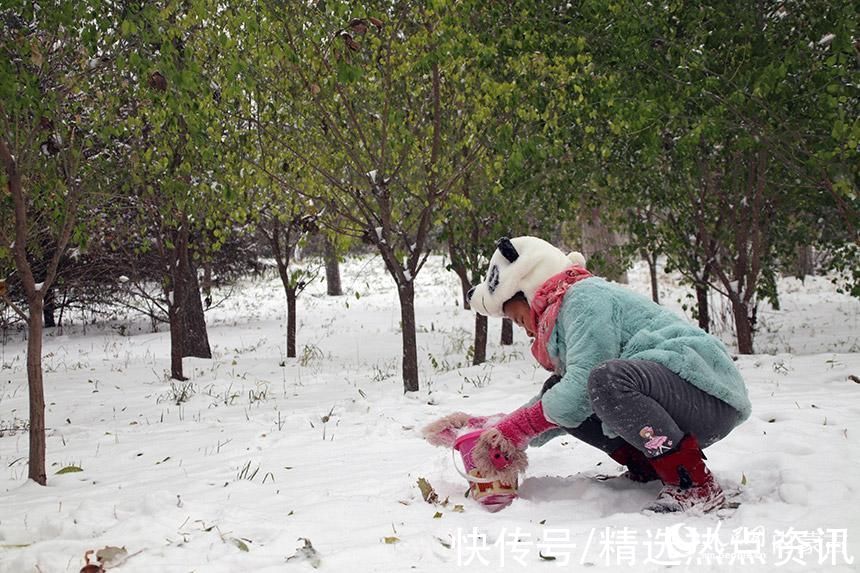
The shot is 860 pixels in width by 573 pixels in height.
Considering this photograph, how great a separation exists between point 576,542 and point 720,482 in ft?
3.37

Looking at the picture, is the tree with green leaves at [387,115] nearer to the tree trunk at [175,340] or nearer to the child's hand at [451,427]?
the tree trunk at [175,340]

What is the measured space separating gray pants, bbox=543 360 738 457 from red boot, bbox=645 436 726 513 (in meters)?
0.06

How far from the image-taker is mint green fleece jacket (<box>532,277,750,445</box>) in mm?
2857

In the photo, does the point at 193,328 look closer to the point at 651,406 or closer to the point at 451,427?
the point at 451,427

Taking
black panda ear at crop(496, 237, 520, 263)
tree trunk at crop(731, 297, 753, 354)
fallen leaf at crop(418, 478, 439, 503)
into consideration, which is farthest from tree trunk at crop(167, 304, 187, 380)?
tree trunk at crop(731, 297, 753, 354)

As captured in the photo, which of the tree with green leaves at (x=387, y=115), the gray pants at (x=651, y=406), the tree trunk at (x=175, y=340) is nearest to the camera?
the gray pants at (x=651, y=406)

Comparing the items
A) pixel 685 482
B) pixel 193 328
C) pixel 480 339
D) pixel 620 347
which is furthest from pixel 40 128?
pixel 193 328

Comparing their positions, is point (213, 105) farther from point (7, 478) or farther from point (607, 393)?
point (607, 393)

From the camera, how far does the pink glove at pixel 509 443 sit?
305 centimetres

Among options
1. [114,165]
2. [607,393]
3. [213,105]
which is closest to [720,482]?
[607,393]

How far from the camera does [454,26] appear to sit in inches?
243

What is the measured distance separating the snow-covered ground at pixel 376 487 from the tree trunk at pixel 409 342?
177mm

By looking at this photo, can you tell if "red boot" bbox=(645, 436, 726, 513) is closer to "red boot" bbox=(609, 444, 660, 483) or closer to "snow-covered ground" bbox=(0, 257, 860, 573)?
"snow-covered ground" bbox=(0, 257, 860, 573)

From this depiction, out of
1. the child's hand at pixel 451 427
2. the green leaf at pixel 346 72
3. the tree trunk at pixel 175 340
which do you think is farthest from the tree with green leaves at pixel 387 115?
the child's hand at pixel 451 427
